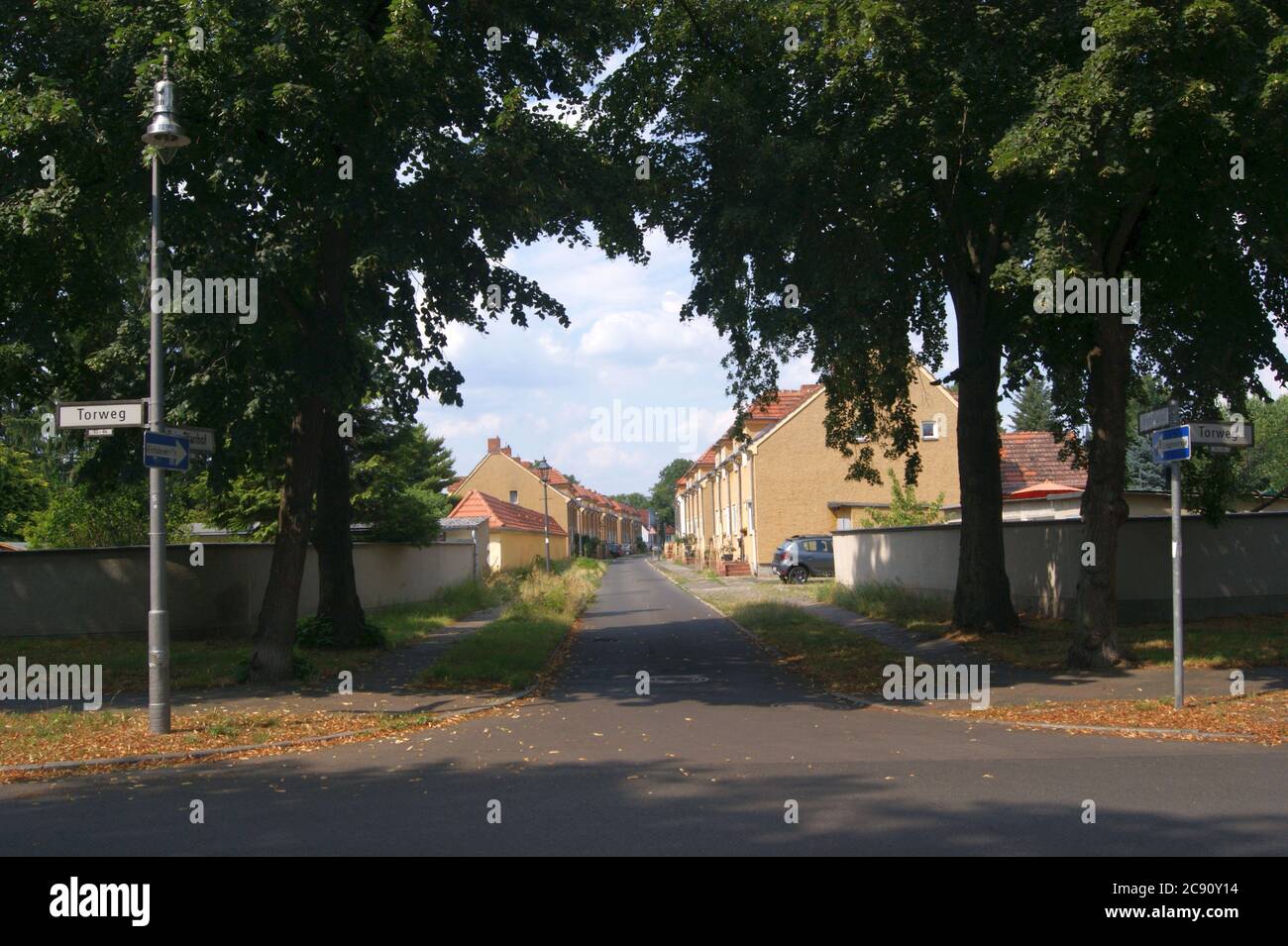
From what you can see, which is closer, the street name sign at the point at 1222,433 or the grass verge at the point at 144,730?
the grass verge at the point at 144,730

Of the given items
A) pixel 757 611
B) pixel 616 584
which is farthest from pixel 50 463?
pixel 757 611

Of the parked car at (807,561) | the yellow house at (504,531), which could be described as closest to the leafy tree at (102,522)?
the yellow house at (504,531)

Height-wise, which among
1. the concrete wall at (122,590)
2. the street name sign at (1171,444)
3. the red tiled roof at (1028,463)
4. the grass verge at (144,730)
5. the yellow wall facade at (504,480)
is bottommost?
the grass verge at (144,730)

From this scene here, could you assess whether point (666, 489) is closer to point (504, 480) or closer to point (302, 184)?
point (504, 480)

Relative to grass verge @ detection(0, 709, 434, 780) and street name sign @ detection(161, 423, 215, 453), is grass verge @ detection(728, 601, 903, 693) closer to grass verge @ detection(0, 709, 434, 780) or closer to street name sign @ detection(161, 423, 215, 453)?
grass verge @ detection(0, 709, 434, 780)

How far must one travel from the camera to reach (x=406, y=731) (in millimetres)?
11180

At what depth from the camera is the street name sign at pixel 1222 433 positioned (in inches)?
439

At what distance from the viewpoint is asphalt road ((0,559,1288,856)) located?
6355mm

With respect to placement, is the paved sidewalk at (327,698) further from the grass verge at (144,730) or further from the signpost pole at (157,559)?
the signpost pole at (157,559)

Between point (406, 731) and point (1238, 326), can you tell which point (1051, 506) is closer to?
point (1238, 326)

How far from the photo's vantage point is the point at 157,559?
1066 cm

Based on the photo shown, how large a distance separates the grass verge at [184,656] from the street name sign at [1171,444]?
36.0 ft

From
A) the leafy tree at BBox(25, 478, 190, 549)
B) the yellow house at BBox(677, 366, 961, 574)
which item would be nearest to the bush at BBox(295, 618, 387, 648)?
the leafy tree at BBox(25, 478, 190, 549)

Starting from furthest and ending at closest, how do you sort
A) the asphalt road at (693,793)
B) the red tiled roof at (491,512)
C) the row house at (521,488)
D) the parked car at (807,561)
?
1. the row house at (521,488)
2. the red tiled roof at (491,512)
3. the parked car at (807,561)
4. the asphalt road at (693,793)
